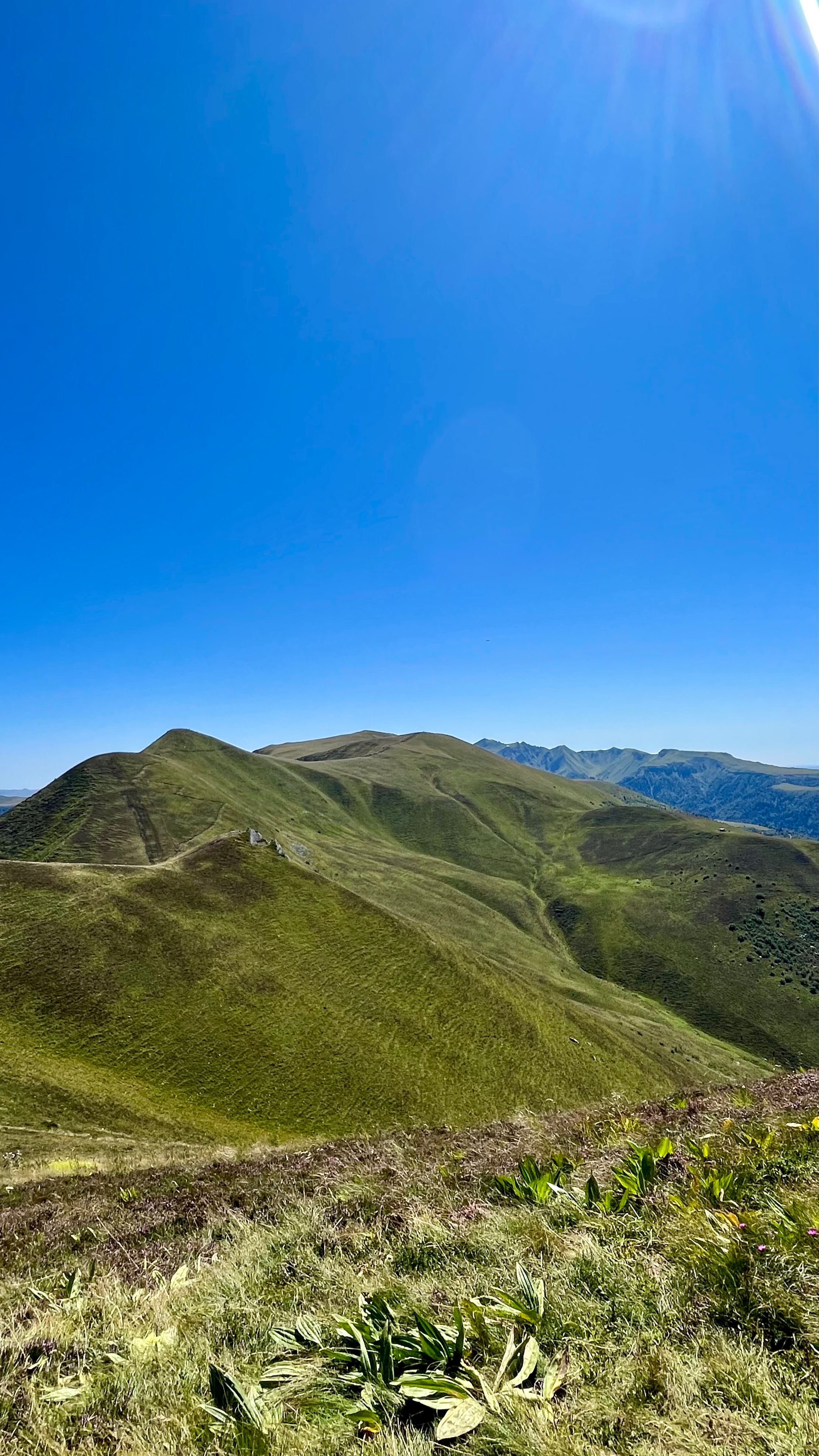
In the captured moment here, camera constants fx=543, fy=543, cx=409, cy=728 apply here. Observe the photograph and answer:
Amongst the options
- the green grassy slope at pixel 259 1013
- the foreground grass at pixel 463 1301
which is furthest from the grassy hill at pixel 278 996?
the foreground grass at pixel 463 1301

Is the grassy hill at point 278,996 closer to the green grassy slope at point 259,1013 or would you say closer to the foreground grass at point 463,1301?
the green grassy slope at point 259,1013

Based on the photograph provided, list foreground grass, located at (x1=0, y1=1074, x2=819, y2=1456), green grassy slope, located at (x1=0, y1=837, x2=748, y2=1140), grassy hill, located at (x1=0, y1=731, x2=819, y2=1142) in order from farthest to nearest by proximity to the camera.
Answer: grassy hill, located at (x1=0, y1=731, x2=819, y2=1142) < green grassy slope, located at (x1=0, y1=837, x2=748, y2=1140) < foreground grass, located at (x1=0, y1=1074, x2=819, y2=1456)

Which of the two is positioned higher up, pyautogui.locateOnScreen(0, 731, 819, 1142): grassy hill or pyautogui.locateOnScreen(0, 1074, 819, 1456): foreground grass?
pyautogui.locateOnScreen(0, 1074, 819, 1456): foreground grass

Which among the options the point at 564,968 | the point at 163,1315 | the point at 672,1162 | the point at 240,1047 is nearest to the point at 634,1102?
the point at 672,1162

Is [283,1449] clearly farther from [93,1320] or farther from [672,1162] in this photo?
[672,1162]

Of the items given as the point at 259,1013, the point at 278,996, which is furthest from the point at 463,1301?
the point at 278,996

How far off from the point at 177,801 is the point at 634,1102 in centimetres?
11808

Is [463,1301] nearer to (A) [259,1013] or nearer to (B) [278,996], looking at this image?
(A) [259,1013]

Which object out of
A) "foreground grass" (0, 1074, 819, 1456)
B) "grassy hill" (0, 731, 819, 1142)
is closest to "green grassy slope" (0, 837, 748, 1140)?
"grassy hill" (0, 731, 819, 1142)

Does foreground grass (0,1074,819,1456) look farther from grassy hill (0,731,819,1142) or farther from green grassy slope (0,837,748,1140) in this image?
green grassy slope (0,837,748,1140)

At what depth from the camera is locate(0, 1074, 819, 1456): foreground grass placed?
12.2 ft

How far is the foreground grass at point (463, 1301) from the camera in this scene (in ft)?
12.2

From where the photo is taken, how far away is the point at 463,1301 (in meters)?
4.84

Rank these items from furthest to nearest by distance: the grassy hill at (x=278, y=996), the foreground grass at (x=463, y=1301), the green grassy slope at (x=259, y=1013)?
the grassy hill at (x=278, y=996)
the green grassy slope at (x=259, y=1013)
the foreground grass at (x=463, y=1301)
